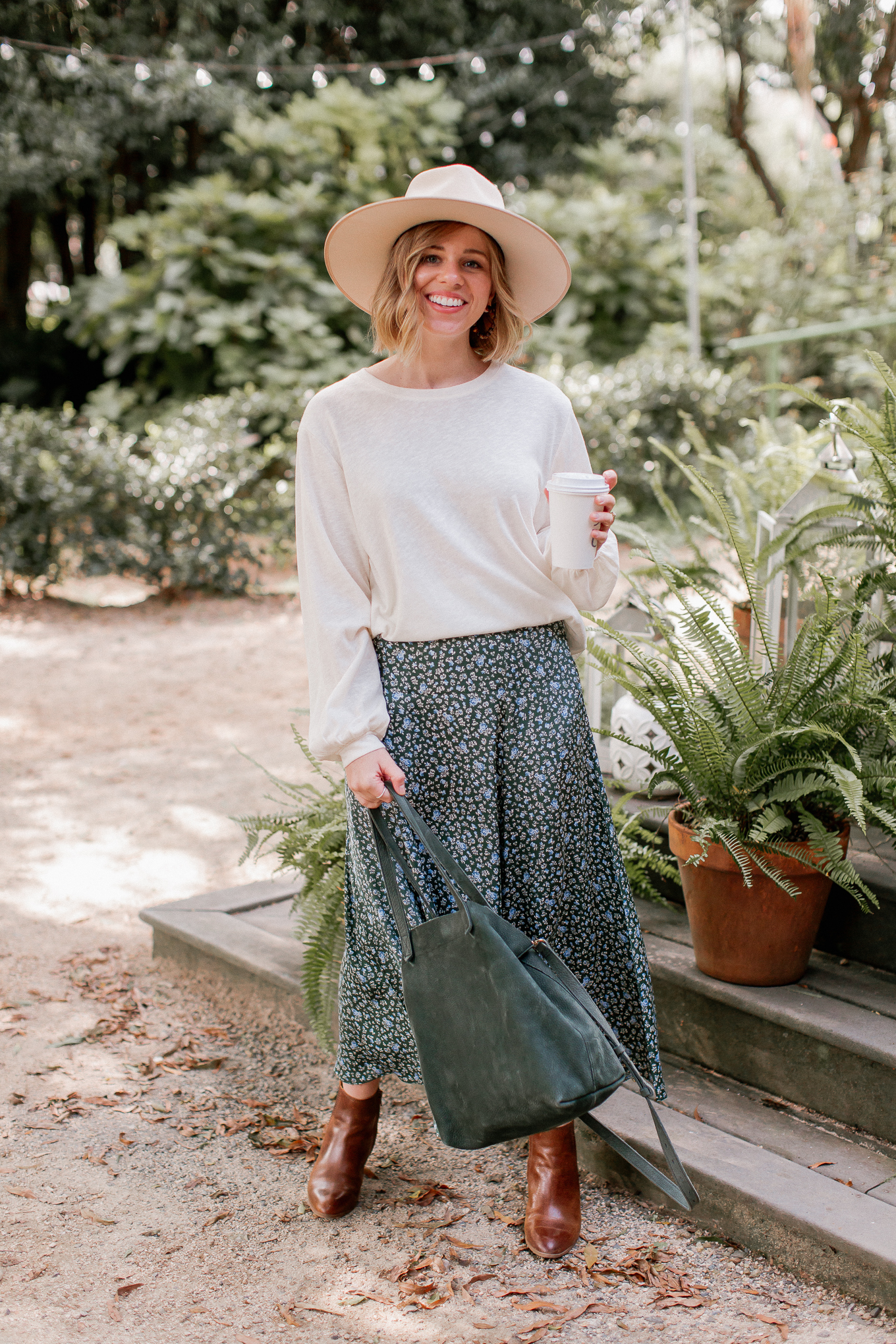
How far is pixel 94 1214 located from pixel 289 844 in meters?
0.95

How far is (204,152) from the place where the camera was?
13.0m

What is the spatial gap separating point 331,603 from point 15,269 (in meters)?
14.8

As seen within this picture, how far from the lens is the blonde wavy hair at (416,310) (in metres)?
1.96

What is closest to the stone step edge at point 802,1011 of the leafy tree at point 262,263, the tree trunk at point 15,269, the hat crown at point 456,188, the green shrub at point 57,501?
the hat crown at point 456,188

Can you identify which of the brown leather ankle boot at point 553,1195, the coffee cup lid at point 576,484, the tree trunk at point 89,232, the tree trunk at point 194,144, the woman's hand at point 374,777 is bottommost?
the brown leather ankle boot at point 553,1195

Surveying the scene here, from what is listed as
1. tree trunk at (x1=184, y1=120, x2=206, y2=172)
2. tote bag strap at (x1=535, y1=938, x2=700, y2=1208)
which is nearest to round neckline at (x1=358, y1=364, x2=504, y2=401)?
tote bag strap at (x1=535, y1=938, x2=700, y2=1208)

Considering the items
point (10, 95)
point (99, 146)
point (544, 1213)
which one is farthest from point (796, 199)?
point (544, 1213)

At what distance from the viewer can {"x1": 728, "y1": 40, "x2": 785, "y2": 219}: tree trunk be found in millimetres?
14281

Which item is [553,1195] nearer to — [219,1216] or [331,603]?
[219,1216]

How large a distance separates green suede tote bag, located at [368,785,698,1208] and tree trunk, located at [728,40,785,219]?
1451 centimetres

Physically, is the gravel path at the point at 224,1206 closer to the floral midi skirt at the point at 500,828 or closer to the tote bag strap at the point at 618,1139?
the tote bag strap at the point at 618,1139

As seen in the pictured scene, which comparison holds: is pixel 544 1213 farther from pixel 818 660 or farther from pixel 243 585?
pixel 243 585

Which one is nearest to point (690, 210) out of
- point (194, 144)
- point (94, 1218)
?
point (194, 144)

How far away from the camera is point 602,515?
1880mm
